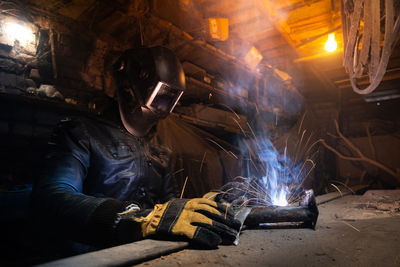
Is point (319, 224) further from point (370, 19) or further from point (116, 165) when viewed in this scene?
point (116, 165)

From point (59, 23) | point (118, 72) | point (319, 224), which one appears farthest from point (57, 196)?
point (59, 23)

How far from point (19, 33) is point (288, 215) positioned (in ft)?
9.93

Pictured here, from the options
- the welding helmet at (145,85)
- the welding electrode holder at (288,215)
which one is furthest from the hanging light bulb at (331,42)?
the welding electrode holder at (288,215)

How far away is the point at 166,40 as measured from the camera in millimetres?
3246

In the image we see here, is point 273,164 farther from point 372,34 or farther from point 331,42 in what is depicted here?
point 372,34

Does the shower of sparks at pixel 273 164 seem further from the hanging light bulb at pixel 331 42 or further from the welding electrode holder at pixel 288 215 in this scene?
the hanging light bulb at pixel 331 42

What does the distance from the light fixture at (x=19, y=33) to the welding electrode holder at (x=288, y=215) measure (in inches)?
109

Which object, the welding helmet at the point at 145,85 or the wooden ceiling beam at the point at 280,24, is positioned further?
the wooden ceiling beam at the point at 280,24

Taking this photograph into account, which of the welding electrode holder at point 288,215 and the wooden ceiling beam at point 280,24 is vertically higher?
the wooden ceiling beam at point 280,24

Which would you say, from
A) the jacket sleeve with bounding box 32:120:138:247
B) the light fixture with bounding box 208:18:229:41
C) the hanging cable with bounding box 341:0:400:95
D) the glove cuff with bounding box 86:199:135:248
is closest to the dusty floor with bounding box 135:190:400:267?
the glove cuff with bounding box 86:199:135:248

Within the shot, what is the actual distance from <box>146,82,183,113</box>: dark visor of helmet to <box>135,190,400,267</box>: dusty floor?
161cm

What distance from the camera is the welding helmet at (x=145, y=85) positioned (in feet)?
8.33

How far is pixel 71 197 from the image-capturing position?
1569mm

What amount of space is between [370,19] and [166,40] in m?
2.32
